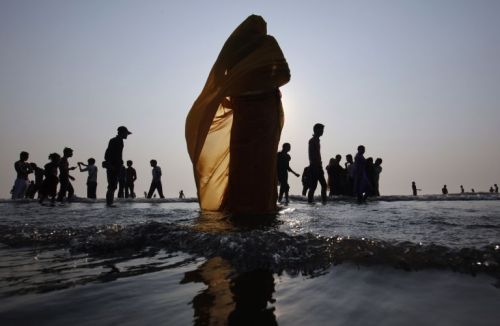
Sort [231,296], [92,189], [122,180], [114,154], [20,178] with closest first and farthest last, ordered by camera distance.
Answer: [231,296]
[114,154]
[20,178]
[92,189]
[122,180]

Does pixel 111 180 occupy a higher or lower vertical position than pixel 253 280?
higher

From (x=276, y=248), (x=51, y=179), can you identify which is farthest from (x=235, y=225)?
(x=51, y=179)

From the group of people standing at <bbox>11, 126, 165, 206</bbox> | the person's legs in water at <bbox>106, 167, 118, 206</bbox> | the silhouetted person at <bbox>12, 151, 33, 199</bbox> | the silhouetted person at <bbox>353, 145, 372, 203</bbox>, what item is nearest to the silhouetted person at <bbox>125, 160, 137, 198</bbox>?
the group of people standing at <bbox>11, 126, 165, 206</bbox>

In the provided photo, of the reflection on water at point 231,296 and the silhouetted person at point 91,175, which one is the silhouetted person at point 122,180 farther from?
the reflection on water at point 231,296

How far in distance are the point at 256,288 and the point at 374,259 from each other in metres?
0.77

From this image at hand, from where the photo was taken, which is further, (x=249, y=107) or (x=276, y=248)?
(x=249, y=107)

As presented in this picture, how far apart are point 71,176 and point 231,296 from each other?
40.7ft

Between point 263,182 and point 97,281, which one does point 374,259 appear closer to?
point 97,281

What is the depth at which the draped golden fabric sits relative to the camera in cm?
488

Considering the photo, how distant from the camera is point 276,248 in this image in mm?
2434

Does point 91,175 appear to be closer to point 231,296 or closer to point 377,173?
point 377,173

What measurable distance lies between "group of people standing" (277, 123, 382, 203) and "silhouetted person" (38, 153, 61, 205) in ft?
21.5

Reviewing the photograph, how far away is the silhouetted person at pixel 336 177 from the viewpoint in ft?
50.4

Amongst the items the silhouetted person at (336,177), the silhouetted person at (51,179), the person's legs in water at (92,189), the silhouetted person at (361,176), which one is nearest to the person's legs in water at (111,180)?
the silhouetted person at (51,179)
